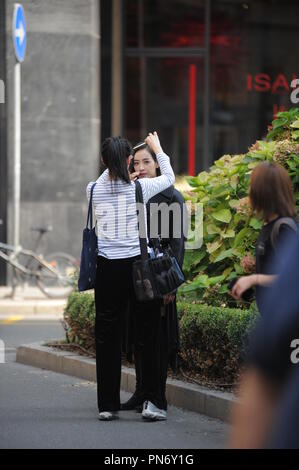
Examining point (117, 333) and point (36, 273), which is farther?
point (36, 273)

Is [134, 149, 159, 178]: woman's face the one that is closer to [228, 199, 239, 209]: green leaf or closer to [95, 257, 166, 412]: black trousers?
[95, 257, 166, 412]: black trousers

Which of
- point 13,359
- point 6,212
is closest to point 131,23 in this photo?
point 6,212

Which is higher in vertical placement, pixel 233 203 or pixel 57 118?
pixel 57 118

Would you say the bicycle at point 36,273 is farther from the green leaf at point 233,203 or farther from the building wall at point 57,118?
the green leaf at point 233,203

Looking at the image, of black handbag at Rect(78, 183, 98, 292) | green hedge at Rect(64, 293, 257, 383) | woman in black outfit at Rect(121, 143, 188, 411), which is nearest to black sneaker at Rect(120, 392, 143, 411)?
woman in black outfit at Rect(121, 143, 188, 411)

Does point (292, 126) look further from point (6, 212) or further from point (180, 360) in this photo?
point (6, 212)

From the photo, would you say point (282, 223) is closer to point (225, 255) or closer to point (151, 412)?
point (151, 412)

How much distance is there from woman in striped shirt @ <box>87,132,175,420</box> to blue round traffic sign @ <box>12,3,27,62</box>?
7874mm

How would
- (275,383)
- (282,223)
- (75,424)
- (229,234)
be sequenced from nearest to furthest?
(275,383), (282,223), (75,424), (229,234)

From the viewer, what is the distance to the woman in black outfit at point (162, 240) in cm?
640

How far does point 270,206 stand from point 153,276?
6.56 feet

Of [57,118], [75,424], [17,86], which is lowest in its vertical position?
[75,424]

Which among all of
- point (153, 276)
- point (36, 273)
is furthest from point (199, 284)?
point (36, 273)

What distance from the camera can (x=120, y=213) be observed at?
6.27m
